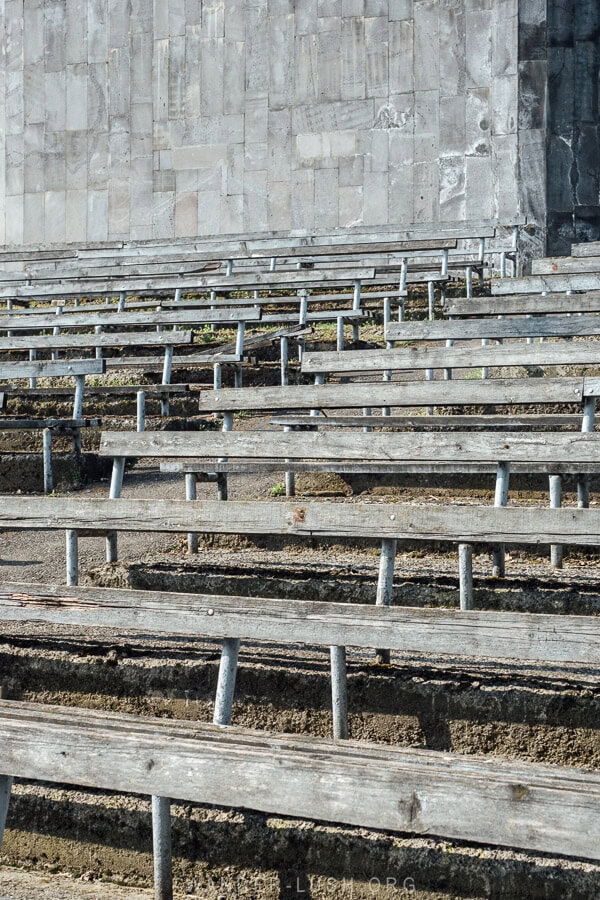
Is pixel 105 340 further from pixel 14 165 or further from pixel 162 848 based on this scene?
pixel 14 165

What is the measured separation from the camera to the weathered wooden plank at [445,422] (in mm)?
5344

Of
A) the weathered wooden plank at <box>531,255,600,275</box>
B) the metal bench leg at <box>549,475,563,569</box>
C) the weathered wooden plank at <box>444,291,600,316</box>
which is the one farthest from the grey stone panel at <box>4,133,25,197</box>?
the metal bench leg at <box>549,475,563,569</box>

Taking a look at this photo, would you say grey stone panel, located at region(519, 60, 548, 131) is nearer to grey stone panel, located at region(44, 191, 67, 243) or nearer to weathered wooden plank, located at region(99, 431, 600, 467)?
grey stone panel, located at region(44, 191, 67, 243)

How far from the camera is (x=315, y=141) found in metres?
15.1

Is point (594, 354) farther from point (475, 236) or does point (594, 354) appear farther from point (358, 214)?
point (358, 214)

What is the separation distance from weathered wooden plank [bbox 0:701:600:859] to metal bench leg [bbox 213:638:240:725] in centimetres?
52

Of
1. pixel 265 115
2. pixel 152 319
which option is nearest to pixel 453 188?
pixel 265 115

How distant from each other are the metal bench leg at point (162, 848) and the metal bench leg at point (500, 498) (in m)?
1.92

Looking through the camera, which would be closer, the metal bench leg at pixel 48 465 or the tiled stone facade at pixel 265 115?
the metal bench leg at pixel 48 465

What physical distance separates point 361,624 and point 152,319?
5.60 m

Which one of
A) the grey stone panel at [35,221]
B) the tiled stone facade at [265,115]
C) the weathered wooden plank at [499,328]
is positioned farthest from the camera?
the grey stone panel at [35,221]

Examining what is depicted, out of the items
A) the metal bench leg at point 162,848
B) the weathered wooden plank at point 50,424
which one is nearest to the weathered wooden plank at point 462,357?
the weathered wooden plank at point 50,424

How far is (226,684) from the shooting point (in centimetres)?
302

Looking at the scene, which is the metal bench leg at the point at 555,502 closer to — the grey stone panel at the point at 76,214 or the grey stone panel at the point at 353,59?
the grey stone panel at the point at 353,59
